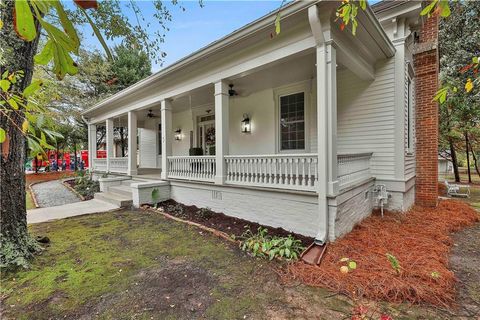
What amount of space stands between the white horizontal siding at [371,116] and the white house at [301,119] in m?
0.02

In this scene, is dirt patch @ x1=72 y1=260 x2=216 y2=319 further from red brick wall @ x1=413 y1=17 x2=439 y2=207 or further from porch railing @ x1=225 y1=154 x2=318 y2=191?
red brick wall @ x1=413 y1=17 x2=439 y2=207

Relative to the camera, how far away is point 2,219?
11.8 ft

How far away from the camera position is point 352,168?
4965 millimetres

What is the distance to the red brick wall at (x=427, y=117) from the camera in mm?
6575

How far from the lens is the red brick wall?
6.58 metres

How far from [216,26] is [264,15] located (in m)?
1.16

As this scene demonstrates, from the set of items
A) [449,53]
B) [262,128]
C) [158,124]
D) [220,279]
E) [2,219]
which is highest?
[449,53]

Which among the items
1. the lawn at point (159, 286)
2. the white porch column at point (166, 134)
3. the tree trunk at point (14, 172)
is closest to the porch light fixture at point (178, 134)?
the white porch column at point (166, 134)

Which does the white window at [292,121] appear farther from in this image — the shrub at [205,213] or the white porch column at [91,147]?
the white porch column at [91,147]

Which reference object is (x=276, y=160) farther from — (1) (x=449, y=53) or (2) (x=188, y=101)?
(1) (x=449, y=53)

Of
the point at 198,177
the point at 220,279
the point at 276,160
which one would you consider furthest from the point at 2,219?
the point at 276,160

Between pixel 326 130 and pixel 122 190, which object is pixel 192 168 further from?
pixel 326 130

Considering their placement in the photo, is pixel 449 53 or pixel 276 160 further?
pixel 449 53

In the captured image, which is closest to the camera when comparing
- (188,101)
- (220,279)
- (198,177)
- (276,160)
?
(220,279)
